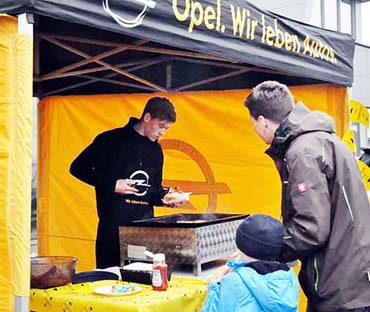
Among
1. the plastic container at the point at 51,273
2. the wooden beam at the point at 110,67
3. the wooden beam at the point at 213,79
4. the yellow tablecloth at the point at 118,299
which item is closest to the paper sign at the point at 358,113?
the wooden beam at the point at 213,79

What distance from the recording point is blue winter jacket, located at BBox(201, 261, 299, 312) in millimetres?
2250

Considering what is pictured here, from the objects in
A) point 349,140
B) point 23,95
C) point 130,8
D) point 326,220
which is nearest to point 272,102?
point 326,220

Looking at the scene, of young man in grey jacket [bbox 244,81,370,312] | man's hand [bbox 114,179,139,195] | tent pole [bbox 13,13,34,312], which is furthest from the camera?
man's hand [bbox 114,179,139,195]

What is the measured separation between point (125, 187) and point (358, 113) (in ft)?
6.42

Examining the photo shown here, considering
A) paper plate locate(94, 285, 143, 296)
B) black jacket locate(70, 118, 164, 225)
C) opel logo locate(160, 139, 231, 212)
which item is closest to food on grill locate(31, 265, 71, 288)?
paper plate locate(94, 285, 143, 296)

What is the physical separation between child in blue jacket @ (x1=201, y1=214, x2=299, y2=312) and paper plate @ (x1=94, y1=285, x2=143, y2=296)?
0.40 meters

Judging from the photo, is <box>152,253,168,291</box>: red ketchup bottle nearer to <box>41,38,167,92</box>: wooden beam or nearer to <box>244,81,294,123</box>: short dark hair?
<box>244,81,294,123</box>: short dark hair

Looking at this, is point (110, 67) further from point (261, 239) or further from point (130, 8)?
point (261, 239)

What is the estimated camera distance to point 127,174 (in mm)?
4770

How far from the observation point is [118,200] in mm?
4727

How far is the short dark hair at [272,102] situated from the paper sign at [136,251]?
113 centimetres

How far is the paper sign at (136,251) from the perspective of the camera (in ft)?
10.8

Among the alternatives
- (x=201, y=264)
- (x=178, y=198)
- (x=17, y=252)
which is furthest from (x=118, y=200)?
(x=17, y=252)

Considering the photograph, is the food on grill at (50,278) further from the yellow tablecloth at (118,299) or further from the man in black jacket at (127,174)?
the man in black jacket at (127,174)
